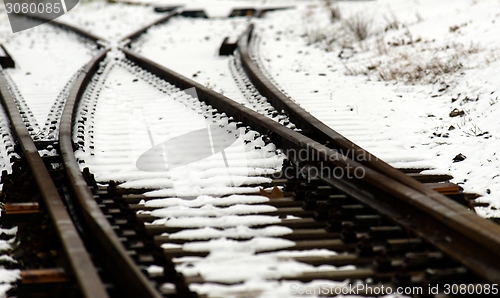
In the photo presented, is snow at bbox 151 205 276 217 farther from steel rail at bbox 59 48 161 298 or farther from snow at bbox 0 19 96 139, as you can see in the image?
snow at bbox 0 19 96 139

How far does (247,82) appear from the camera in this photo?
9.24m

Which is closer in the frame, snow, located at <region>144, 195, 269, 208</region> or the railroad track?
the railroad track

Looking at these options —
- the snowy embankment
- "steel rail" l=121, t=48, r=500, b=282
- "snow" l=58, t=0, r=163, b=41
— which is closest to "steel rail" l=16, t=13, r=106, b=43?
"snow" l=58, t=0, r=163, b=41

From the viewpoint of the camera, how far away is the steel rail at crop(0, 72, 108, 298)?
121 inches

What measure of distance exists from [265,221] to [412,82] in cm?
546

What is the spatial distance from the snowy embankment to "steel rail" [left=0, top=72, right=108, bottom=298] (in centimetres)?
300

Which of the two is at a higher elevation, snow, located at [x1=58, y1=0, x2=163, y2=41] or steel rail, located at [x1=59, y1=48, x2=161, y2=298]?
snow, located at [x1=58, y1=0, x2=163, y2=41]

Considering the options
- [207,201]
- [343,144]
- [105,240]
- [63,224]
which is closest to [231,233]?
[207,201]

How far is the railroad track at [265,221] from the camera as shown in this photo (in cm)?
352

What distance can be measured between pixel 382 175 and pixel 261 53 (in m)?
8.04

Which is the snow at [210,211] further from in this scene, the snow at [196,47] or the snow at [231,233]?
the snow at [196,47]

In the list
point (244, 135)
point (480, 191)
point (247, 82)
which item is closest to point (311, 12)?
point (247, 82)

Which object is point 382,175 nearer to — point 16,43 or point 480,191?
point 480,191

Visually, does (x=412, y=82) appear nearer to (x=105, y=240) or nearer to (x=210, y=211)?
(x=210, y=211)
